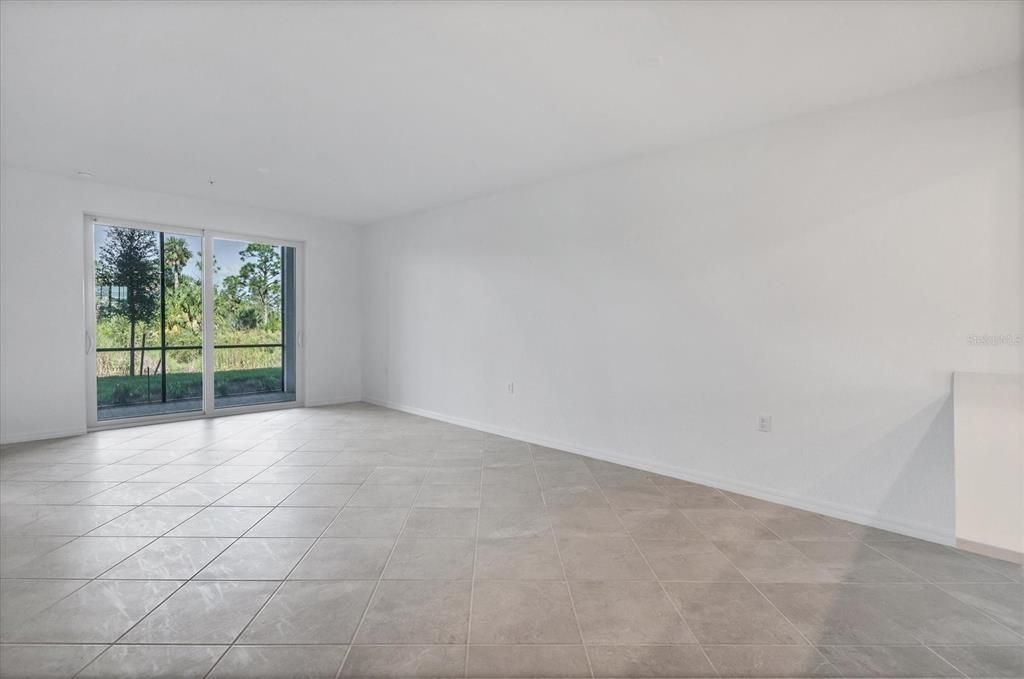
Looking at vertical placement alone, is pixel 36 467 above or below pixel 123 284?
below

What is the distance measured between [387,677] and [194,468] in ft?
10.2

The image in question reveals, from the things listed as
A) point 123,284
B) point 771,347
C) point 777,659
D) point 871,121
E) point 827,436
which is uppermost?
point 871,121

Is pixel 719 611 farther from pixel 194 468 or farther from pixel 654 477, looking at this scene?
pixel 194 468

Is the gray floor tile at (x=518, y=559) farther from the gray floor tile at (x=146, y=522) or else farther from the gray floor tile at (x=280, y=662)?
the gray floor tile at (x=146, y=522)

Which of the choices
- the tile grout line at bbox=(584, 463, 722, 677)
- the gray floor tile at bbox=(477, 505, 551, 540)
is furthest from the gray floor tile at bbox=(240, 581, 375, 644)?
the tile grout line at bbox=(584, 463, 722, 677)

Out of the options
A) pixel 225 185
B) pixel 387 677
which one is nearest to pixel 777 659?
pixel 387 677

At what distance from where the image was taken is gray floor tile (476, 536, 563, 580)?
2283 mm

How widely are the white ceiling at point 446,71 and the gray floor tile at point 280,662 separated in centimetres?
262

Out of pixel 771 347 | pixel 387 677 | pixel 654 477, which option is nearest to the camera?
pixel 387 677

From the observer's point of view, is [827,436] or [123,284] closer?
[827,436]

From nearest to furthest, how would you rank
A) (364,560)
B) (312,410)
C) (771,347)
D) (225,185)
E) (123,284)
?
1. (364,560)
2. (771,347)
3. (225,185)
4. (123,284)
5. (312,410)

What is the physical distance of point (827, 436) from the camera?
3064 millimetres

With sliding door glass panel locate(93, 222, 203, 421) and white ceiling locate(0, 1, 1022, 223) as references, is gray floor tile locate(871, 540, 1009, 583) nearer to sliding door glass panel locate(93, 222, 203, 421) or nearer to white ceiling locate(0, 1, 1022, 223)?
white ceiling locate(0, 1, 1022, 223)

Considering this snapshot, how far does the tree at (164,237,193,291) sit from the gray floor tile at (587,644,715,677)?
6078 mm
